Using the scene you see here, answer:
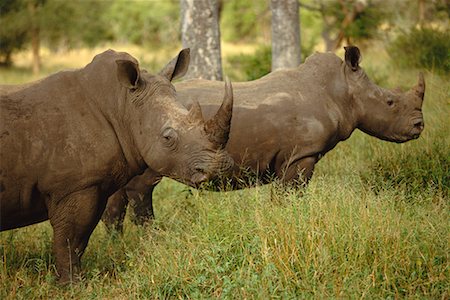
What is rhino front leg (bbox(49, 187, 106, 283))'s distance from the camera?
537 centimetres

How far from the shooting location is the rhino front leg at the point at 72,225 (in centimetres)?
537

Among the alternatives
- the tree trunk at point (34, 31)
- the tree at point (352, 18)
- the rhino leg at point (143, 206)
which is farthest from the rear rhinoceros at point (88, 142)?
the tree trunk at point (34, 31)

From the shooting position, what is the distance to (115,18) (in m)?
45.2

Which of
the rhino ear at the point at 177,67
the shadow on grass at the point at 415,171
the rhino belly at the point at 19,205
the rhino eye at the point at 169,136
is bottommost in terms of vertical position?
the shadow on grass at the point at 415,171

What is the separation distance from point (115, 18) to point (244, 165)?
131 feet

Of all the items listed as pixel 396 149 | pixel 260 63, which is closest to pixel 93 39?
pixel 260 63

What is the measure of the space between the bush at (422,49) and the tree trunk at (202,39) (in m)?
3.34

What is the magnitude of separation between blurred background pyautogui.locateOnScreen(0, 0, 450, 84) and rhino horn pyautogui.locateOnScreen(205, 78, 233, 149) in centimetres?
380

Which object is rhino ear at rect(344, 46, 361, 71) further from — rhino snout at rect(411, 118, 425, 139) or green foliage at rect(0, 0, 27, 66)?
green foliage at rect(0, 0, 27, 66)

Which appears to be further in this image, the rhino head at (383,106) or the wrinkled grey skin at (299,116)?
the rhino head at (383,106)

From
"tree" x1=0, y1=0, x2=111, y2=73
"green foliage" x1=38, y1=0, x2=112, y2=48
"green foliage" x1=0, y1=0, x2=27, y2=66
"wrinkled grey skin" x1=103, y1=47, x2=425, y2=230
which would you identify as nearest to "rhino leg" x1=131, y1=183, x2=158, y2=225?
"wrinkled grey skin" x1=103, y1=47, x2=425, y2=230

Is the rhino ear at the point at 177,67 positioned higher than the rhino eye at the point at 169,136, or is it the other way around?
the rhino ear at the point at 177,67

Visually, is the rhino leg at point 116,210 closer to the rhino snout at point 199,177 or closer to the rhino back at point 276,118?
the rhino back at point 276,118

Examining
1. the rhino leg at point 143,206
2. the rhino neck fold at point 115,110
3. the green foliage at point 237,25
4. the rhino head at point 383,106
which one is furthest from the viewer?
the green foliage at point 237,25
